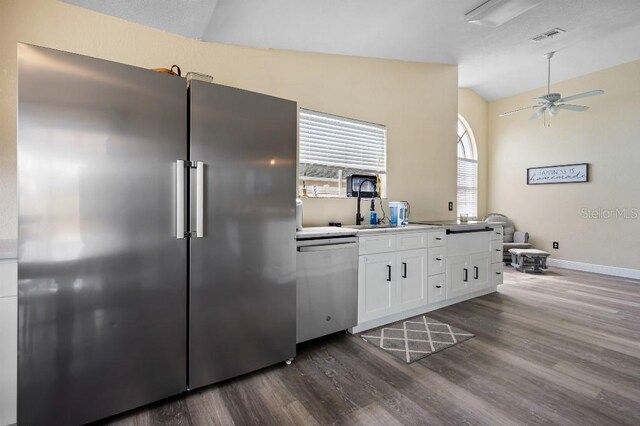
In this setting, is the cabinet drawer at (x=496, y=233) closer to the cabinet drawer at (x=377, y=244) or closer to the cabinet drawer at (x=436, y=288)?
the cabinet drawer at (x=436, y=288)

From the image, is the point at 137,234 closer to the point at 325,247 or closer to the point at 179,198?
the point at 179,198

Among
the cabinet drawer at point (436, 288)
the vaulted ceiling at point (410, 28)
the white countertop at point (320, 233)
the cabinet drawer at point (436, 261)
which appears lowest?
the cabinet drawer at point (436, 288)

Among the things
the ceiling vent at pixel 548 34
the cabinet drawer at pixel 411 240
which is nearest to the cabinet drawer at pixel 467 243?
the cabinet drawer at pixel 411 240

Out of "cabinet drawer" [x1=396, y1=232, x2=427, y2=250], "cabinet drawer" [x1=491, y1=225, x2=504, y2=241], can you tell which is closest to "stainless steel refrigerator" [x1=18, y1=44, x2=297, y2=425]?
"cabinet drawer" [x1=396, y1=232, x2=427, y2=250]

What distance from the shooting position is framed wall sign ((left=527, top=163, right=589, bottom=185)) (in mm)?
5258

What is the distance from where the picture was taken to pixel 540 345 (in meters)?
2.48

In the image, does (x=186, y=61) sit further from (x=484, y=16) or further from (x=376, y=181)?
(x=484, y=16)

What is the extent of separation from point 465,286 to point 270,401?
2.70m

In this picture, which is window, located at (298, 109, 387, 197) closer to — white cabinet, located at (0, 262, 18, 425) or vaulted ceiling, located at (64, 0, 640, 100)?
vaulted ceiling, located at (64, 0, 640, 100)

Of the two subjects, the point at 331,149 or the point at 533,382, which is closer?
the point at 533,382

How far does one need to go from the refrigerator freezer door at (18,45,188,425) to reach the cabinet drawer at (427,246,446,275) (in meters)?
2.45

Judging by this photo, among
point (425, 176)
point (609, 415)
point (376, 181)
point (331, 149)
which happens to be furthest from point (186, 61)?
point (609, 415)

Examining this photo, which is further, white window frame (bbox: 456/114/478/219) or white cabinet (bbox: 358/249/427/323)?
white window frame (bbox: 456/114/478/219)

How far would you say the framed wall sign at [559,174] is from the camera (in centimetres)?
526
